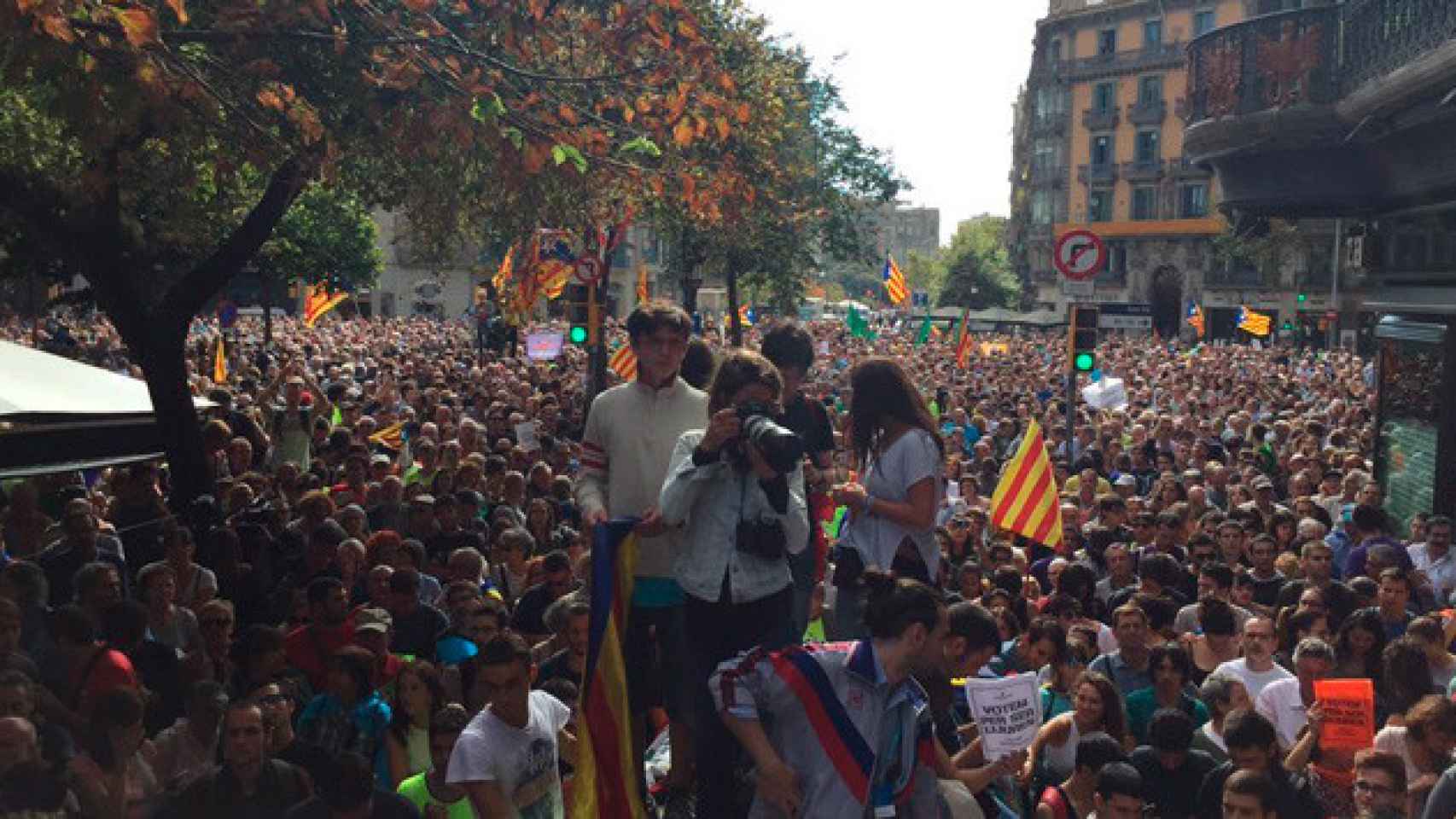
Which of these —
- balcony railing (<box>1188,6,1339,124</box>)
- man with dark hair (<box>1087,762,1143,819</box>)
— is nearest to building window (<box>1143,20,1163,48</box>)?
balcony railing (<box>1188,6,1339,124</box>)

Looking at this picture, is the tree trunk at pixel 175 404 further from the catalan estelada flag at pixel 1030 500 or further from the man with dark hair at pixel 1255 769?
the man with dark hair at pixel 1255 769

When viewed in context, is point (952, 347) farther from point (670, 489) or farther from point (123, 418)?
point (670, 489)

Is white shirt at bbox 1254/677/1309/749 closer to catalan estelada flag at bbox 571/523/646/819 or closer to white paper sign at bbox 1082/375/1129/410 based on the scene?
catalan estelada flag at bbox 571/523/646/819

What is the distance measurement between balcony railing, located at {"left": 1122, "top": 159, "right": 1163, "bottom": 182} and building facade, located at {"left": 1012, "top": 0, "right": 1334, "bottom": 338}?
0.06 m

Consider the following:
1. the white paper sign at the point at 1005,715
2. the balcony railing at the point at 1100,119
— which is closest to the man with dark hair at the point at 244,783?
the white paper sign at the point at 1005,715

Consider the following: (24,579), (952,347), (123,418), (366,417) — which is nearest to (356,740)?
(24,579)

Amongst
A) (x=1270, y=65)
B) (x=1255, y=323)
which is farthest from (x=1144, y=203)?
(x=1270, y=65)

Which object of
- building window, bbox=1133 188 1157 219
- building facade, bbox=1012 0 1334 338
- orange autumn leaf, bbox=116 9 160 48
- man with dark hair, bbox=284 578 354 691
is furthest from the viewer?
building window, bbox=1133 188 1157 219

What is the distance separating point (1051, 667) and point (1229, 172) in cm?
977

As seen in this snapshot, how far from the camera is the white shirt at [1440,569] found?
10.9 m

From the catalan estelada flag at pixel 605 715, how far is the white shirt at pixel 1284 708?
136 inches

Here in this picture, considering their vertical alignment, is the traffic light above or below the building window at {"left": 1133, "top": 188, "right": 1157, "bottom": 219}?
below

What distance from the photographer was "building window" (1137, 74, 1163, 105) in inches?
3098

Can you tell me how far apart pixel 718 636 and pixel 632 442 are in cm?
83
